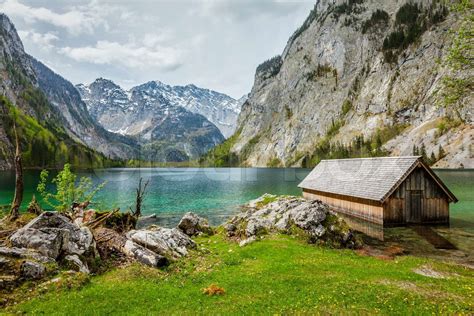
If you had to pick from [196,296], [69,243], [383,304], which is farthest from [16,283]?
[383,304]

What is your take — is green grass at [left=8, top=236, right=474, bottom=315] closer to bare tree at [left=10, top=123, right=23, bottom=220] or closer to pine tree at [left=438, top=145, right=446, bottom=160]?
bare tree at [left=10, top=123, right=23, bottom=220]

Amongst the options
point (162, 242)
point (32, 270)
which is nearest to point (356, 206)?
point (162, 242)

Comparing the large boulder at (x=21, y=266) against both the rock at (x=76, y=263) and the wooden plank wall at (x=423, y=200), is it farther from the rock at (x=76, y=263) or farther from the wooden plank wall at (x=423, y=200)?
the wooden plank wall at (x=423, y=200)

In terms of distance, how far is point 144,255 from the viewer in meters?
20.3

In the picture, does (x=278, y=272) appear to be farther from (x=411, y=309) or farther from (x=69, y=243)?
(x=69, y=243)

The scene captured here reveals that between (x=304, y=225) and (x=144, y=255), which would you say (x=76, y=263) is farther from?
(x=304, y=225)

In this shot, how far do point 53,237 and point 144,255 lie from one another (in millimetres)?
5631

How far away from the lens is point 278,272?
19.1 m

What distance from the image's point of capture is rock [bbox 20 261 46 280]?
14.9 m

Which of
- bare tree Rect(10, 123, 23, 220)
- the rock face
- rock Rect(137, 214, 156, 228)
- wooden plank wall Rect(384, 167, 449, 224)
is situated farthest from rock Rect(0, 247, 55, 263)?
wooden plank wall Rect(384, 167, 449, 224)

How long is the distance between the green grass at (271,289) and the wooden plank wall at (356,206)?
13614mm

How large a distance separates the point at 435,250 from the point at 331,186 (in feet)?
72.0

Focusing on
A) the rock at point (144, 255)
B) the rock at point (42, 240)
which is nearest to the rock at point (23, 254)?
the rock at point (42, 240)

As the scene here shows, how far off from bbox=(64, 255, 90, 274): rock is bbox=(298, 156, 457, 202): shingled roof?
1226 inches
